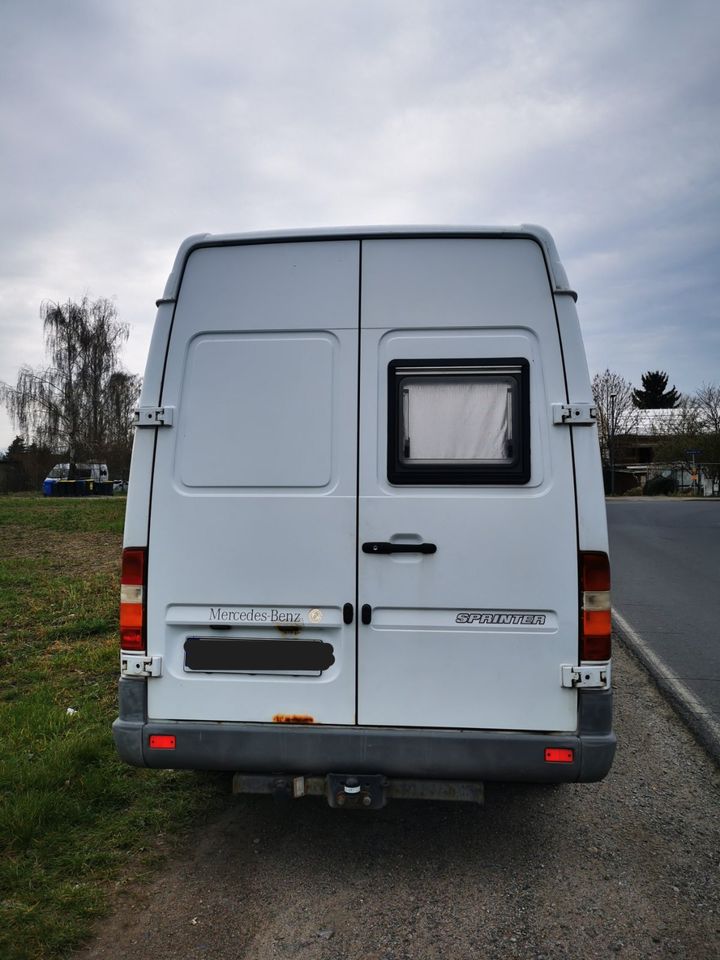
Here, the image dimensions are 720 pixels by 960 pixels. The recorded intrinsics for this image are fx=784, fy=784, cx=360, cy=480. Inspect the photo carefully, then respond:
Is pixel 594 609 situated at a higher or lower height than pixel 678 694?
higher

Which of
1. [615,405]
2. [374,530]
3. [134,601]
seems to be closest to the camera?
[374,530]

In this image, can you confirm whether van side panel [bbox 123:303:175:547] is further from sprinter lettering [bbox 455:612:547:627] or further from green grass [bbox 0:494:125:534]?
green grass [bbox 0:494:125:534]

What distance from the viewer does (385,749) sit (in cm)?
326

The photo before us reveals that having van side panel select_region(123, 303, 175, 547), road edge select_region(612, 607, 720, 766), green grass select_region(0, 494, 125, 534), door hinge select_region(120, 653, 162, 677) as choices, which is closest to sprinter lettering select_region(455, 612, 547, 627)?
door hinge select_region(120, 653, 162, 677)

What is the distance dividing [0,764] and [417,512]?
10.00 ft

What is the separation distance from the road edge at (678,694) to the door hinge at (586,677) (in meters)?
2.21

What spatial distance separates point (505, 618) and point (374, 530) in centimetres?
66

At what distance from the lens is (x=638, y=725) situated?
5.59 meters

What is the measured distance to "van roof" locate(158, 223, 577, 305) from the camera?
343 centimetres

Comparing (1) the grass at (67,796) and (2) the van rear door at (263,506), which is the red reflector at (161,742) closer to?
(2) the van rear door at (263,506)

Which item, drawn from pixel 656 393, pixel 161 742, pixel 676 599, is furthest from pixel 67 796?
pixel 656 393

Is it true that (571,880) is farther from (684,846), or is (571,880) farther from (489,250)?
(489,250)

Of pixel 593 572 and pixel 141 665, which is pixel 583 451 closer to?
pixel 593 572

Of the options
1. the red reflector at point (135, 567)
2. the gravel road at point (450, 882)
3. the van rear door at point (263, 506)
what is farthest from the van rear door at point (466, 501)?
the red reflector at point (135, 567)
